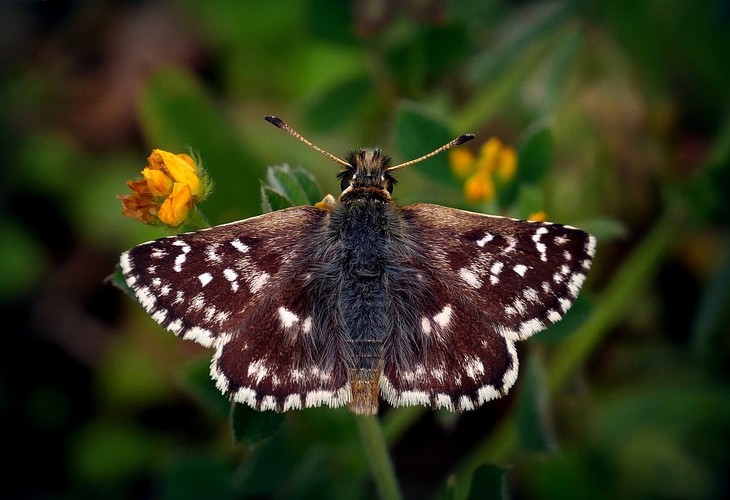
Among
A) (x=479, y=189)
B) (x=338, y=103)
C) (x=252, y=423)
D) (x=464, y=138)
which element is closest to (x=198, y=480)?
(x=252, y=423)

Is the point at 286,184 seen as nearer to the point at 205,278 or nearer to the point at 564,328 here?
the point at 205,278

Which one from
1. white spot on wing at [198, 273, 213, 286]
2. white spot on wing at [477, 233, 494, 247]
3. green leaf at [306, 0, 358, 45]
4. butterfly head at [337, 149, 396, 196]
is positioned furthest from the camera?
green leaf at [306, 0, 358, 45]

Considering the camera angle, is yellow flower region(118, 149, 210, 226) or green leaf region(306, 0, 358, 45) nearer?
yellow flower region(118, 149, 210, 226)

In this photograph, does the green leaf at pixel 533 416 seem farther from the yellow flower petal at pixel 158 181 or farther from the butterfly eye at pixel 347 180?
the yellow flower petal at pixel 158 181

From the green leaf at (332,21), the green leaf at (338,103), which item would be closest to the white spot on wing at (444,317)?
the green leaf at (338,103)

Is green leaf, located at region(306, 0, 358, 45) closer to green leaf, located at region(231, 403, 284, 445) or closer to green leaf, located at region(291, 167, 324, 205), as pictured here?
green leaf, located at region(291, 167, 324, 205)

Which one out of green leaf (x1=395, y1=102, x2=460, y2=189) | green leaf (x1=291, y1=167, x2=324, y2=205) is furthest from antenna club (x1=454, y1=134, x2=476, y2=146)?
green leaf (x1=395, y1=102, x2=460, y2=189)
